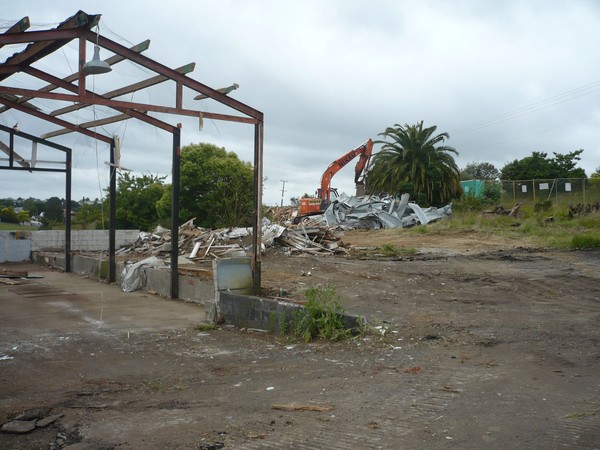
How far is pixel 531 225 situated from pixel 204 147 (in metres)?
17.3

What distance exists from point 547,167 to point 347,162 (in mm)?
19265

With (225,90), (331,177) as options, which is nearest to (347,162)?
(331,177)

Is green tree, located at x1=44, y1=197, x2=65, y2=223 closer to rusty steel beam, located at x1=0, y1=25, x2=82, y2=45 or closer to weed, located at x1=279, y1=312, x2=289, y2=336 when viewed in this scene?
rusty steel beam, located at x1=0, y1=25, x2=82, y2=45

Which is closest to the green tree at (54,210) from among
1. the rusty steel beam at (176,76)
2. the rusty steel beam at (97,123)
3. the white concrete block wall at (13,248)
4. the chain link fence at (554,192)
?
the white concrete block wall at (13,248)

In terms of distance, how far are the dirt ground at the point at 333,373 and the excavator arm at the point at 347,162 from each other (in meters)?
26.5

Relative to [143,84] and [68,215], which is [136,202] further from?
[143,84]

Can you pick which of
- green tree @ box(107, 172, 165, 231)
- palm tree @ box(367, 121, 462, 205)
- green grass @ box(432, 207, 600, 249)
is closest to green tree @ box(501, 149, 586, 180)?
palm tree @ box(367, 121, 462, 205)

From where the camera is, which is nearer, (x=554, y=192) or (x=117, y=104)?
(x=117, y=104)

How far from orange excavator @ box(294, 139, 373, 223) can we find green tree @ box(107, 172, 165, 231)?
9.16 m

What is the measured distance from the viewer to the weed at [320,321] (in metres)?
8.30

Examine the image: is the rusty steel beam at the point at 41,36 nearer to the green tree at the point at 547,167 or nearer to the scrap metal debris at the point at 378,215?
the scrap metal debris at the point at 378,215

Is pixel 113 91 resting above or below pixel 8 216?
above

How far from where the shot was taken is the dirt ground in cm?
463

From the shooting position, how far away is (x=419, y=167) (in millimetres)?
37906
